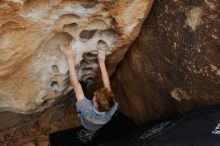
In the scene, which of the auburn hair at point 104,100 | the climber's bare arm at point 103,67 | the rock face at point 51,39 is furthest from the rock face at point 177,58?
the auburn hair at point 104,100

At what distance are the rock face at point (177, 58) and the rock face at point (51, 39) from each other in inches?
3.4

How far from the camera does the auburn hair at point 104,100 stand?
1875 mm

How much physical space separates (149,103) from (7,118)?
0.80m

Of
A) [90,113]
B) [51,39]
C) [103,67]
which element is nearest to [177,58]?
[103,67]

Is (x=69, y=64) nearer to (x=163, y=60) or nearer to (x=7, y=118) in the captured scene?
(x=163, y=60)

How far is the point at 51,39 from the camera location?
1.86 meters

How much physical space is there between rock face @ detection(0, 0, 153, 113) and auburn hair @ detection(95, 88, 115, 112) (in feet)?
0.68

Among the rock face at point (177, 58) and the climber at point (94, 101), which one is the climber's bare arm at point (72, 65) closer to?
the climber at point (94, 101)

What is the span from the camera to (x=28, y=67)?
1.91 metres

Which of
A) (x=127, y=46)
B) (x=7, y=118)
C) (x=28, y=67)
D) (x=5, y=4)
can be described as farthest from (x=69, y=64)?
(x=7, y=118)

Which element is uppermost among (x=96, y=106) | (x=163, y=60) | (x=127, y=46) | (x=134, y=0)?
(x=134, y=0)

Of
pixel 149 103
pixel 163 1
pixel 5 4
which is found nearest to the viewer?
pixel 5 4

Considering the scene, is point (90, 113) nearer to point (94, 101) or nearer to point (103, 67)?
point (94, 101)

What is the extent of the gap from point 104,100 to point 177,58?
39cm
